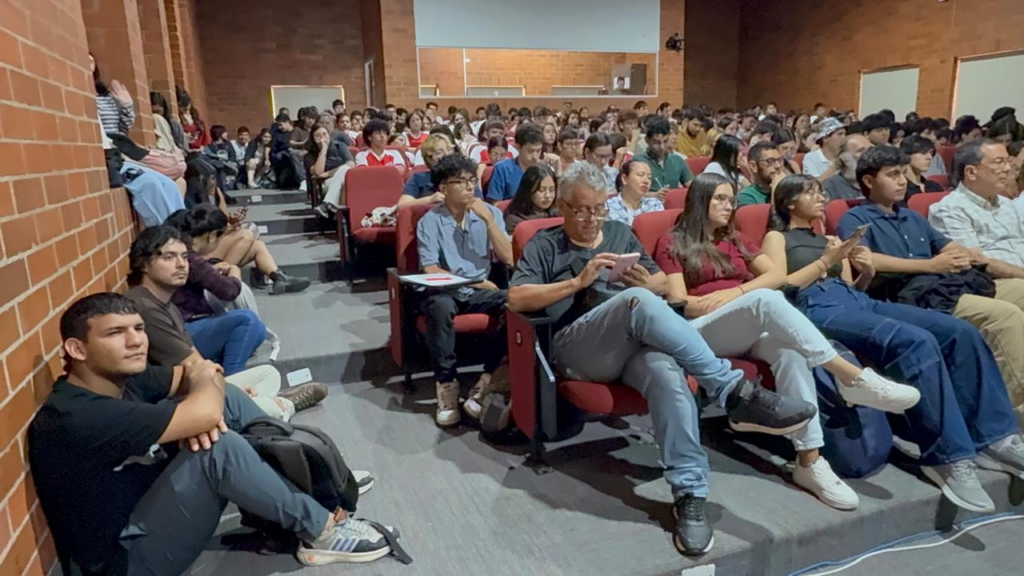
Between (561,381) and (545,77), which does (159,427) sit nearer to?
(561,381)

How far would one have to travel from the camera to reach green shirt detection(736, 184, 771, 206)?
3650 mm

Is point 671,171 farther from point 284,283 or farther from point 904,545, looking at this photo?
point 904,545

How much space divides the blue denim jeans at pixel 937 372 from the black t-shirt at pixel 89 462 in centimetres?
218

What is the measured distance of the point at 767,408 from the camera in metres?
2.10

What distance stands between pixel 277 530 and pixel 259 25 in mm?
11546

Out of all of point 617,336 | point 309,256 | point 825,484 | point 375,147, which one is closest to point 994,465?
point 825,484

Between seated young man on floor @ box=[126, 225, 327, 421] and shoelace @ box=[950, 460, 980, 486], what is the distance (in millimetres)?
2300

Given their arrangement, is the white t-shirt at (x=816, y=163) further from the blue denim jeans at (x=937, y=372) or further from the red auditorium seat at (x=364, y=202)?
the red auditorium seat at (x=364, y=202)

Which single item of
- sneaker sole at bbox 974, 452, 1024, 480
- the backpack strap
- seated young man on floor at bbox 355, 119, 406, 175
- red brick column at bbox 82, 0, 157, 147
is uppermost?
red brick column at bbox 82, 0, 157, 147

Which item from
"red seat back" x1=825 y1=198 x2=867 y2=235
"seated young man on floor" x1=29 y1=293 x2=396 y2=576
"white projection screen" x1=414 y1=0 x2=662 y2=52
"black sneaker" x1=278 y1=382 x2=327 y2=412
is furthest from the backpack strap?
"white projection screen" x1=414 y1=0 x2=662 y2=52

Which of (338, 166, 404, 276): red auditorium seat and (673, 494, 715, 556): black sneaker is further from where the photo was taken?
(338, 166, 404, 276): red auditorium seat

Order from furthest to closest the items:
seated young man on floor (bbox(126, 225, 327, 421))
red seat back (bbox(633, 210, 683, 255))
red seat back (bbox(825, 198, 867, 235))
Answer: red seat back (bbox(825, 198, 867, 235)), red seat back (bbox(633, 210, 683, 255)), seated young man on floor (bbox(126, 225, 327, 421))

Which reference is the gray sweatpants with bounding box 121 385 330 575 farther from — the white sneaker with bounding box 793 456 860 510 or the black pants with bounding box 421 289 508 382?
the white sneaker with bounding box 793 456 860 510

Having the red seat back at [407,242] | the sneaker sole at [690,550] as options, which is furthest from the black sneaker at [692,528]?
the red seat back at [407,242]
